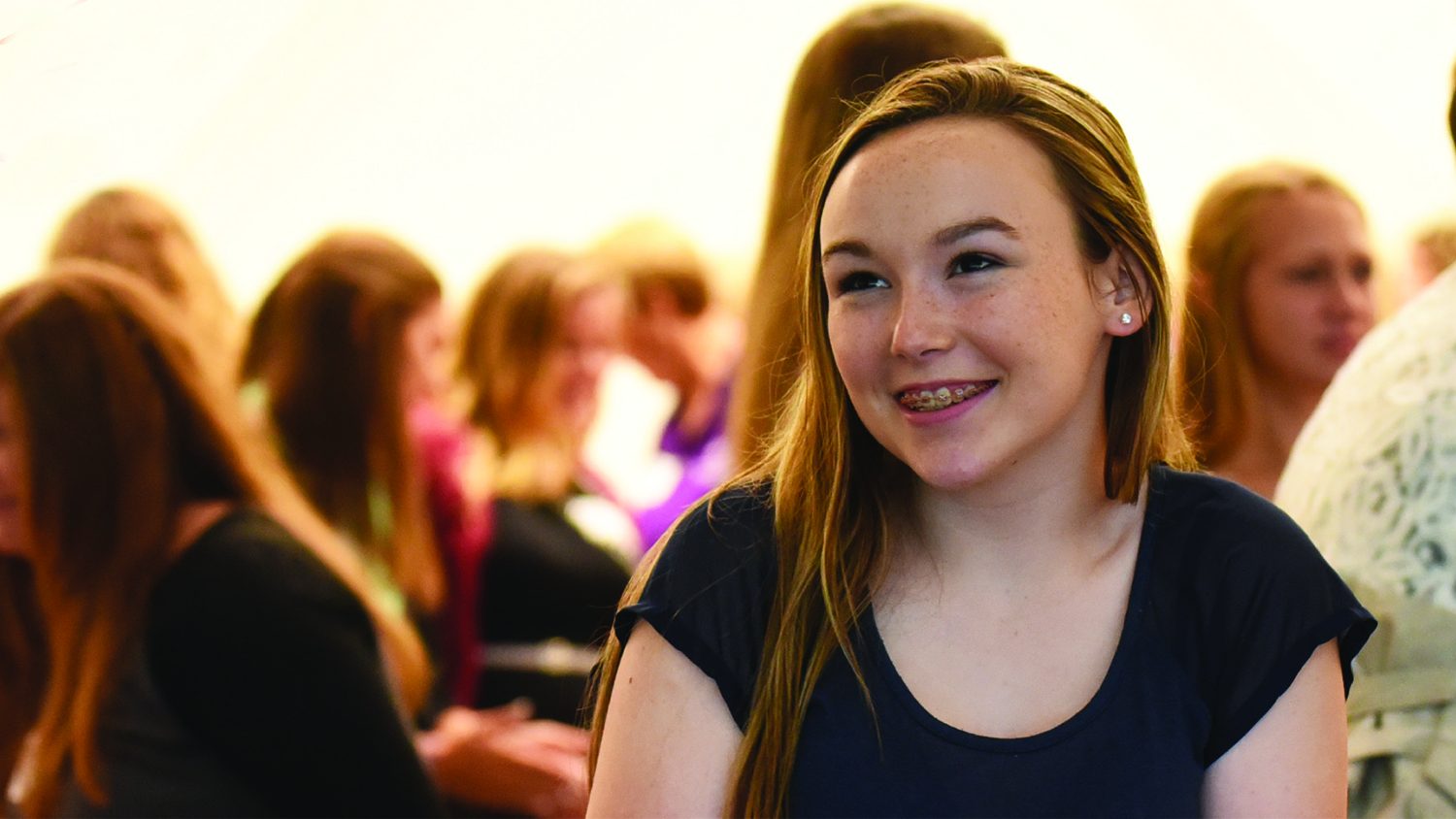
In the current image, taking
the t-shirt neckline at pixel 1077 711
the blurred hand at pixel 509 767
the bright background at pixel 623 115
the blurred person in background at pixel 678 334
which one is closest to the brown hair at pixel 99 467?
the bright background at pixel 623 115

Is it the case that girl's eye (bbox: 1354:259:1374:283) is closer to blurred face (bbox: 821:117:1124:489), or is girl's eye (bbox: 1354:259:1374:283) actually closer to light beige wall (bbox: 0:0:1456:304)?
light beige wall (bbox: 0:0:1456:304)

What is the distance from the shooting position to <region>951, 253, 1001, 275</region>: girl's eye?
118 centimetres

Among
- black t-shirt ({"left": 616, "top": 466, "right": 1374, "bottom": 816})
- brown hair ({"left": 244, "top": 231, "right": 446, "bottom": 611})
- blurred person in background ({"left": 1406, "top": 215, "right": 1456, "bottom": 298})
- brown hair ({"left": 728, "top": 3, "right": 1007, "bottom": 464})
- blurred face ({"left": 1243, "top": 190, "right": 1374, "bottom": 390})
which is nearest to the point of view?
black t-shirt ({"left": 616, "top": 466, "right": 1374, "bottom": 816})

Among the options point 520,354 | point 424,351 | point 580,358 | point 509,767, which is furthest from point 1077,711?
point 580,358

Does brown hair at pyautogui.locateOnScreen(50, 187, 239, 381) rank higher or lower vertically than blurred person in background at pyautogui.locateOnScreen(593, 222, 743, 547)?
higher

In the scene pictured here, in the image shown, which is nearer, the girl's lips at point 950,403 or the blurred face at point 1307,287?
the girl's lips at point 950,403

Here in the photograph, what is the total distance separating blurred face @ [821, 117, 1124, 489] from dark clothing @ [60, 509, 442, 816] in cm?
101

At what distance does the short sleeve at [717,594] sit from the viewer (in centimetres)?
122

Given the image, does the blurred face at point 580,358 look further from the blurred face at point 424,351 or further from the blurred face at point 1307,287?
the blurred face at point 1307,287

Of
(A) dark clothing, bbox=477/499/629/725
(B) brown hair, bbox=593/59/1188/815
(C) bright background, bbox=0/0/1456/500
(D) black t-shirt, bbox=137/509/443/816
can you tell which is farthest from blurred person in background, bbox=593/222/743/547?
(B) brown hair, bbox=593/59/1188/815

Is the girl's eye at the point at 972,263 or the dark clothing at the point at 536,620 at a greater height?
the girl's eye at the point at 972,263

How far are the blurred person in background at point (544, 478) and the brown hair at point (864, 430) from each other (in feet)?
6.00

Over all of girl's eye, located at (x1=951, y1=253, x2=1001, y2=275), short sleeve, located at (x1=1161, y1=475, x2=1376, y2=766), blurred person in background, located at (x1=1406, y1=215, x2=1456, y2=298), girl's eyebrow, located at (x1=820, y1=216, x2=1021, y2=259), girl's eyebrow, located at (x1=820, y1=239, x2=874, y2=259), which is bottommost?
short sleeve, located at (x1=1161, y1=475, x2=1376, y2=766)

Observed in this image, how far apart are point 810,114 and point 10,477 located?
1.14 metres
